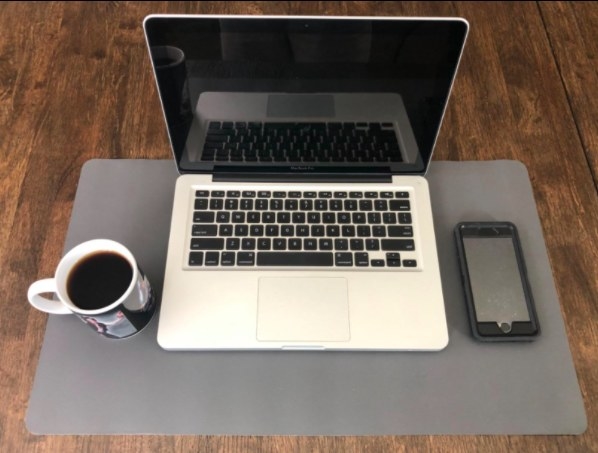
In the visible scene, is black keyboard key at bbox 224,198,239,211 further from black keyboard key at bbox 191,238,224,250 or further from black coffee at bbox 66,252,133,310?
black coffee at bbox 66,252,133,310

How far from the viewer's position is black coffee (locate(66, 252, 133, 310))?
0.57 meters

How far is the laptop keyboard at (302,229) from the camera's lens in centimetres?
66

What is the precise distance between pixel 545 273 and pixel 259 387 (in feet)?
1.35

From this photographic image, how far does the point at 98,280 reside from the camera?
582 mm

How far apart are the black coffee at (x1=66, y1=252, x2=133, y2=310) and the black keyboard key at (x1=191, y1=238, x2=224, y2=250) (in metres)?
0.10

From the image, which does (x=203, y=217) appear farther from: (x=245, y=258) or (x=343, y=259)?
(x=343, y=259)

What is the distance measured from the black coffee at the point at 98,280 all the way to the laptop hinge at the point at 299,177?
194mm

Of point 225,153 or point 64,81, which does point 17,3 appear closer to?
point 64,81

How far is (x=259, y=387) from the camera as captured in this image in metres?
0.61

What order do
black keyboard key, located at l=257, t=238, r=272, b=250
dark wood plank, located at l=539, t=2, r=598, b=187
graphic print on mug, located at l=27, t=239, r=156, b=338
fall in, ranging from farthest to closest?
1. dark wood plank, located at l=539, t=2, r=598, b=187
2. black keyboard key, located at l=257, t=238, r=272, b=250
3. graphic print on mug, located at l=27, t=239, r=156, b=338

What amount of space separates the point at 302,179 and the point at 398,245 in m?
0.17

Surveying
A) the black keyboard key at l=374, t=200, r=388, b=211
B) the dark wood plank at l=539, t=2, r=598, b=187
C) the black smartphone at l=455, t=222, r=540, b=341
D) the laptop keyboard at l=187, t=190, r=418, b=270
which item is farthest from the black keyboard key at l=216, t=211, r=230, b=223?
the dark wood plank at l=539, t=2, r=598, b=187

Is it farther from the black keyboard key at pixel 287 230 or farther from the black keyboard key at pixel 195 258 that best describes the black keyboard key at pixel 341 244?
the black keyboard key at pixel 195 258

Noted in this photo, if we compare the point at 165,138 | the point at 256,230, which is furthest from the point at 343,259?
the point at 165,138
